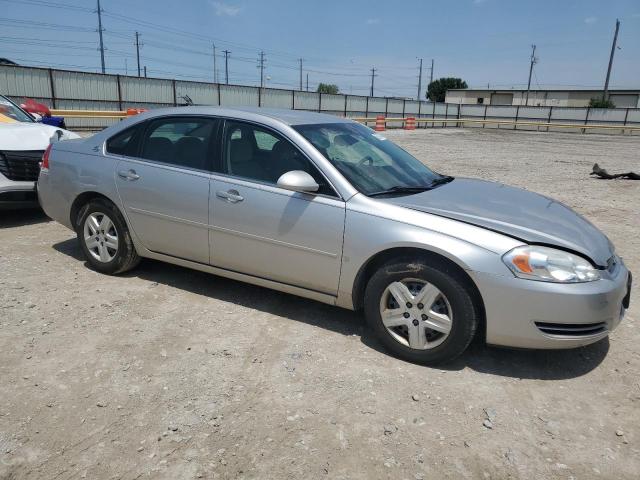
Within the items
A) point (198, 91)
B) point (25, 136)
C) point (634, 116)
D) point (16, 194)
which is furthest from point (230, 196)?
point (634, 116)

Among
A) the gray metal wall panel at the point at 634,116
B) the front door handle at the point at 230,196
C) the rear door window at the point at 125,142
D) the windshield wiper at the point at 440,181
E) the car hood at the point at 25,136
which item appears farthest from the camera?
the gray metal wall panel at the point at 634,116

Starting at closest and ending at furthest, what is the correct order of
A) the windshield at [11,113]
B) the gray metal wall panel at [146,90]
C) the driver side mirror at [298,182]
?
the driver side mirror at [298,182]
the windshield at [11,113]
the gray metal wall panel at [146,90]

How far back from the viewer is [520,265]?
2.99 metres

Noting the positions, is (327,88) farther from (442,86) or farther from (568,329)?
(568,329)

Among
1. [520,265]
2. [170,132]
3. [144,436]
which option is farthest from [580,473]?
[170,132]

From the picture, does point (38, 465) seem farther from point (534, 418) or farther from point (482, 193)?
point (482, 193)

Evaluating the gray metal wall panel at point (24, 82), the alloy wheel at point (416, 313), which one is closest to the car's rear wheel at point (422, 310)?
the alloy wheel at point (416, 313)

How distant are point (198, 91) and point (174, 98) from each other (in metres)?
1.52

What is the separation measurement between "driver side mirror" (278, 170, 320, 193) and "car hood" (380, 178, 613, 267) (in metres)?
0.51

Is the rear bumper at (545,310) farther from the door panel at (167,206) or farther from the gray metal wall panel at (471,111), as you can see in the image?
the gray metal wall panel at (471,111)

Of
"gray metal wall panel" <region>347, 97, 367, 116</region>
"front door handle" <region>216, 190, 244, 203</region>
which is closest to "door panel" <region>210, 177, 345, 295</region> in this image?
"front door handle" <region>216, 190, 244, 203</region>

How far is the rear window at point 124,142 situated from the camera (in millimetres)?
4465

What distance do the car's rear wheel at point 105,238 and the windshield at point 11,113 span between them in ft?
11.1

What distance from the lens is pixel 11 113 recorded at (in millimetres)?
7219
